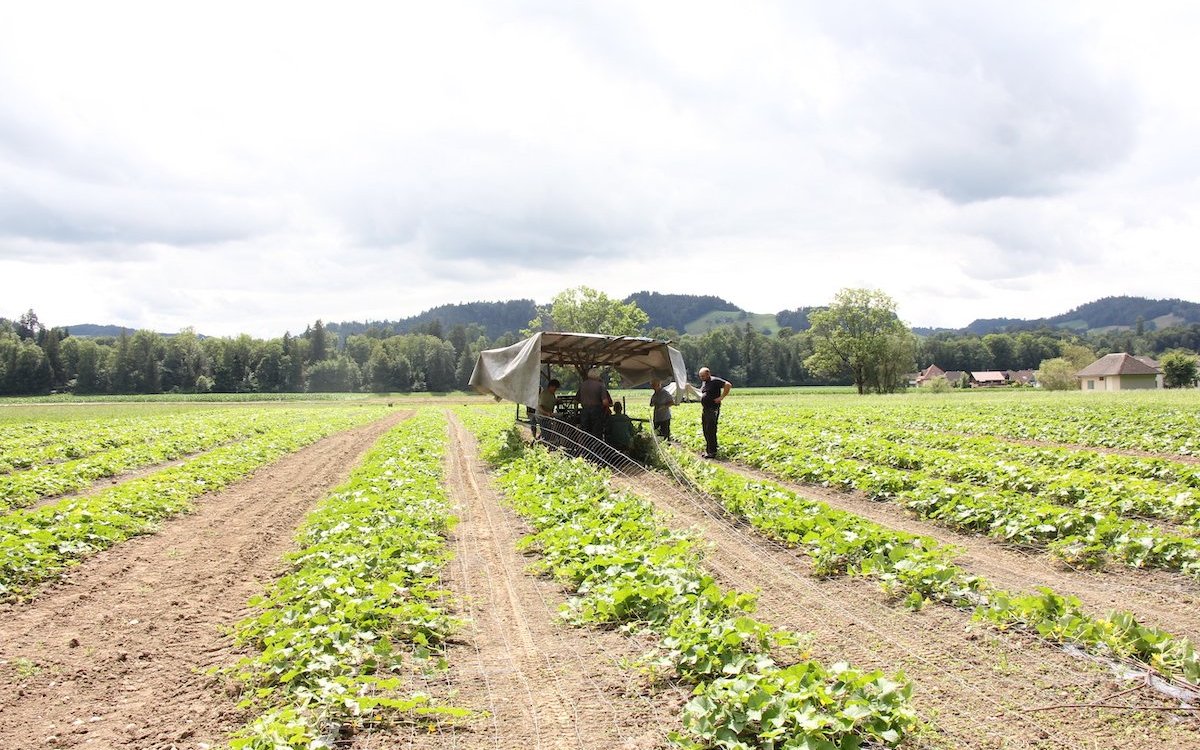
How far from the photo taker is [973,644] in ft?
16.6

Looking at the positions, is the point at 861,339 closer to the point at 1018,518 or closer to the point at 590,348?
the point at 590,348

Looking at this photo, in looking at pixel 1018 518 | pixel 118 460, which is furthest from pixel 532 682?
pixel 118 460

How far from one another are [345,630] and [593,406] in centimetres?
1039

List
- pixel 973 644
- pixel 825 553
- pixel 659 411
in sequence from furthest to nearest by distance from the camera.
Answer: pixel 659 411
pixel 825 553
pixel 973 644

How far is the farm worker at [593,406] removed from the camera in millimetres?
15047

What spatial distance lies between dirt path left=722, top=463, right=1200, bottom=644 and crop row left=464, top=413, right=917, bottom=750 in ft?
→ 10.6

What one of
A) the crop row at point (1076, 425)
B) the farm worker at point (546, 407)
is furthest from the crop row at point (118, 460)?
the crop row at point (1076, 425)

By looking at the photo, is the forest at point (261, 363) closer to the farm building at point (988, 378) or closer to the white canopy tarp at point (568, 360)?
the farm building at point (988, 378)

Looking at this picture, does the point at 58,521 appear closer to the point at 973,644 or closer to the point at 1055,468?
the point at 973,644

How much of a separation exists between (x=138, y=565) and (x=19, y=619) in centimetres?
174

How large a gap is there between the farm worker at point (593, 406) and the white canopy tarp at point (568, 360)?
110 centimetres

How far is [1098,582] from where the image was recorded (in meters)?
6.80

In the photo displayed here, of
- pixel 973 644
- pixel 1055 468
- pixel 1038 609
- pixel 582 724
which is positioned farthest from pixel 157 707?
pixel 1055 468

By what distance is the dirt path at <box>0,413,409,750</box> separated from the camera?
4176mm
